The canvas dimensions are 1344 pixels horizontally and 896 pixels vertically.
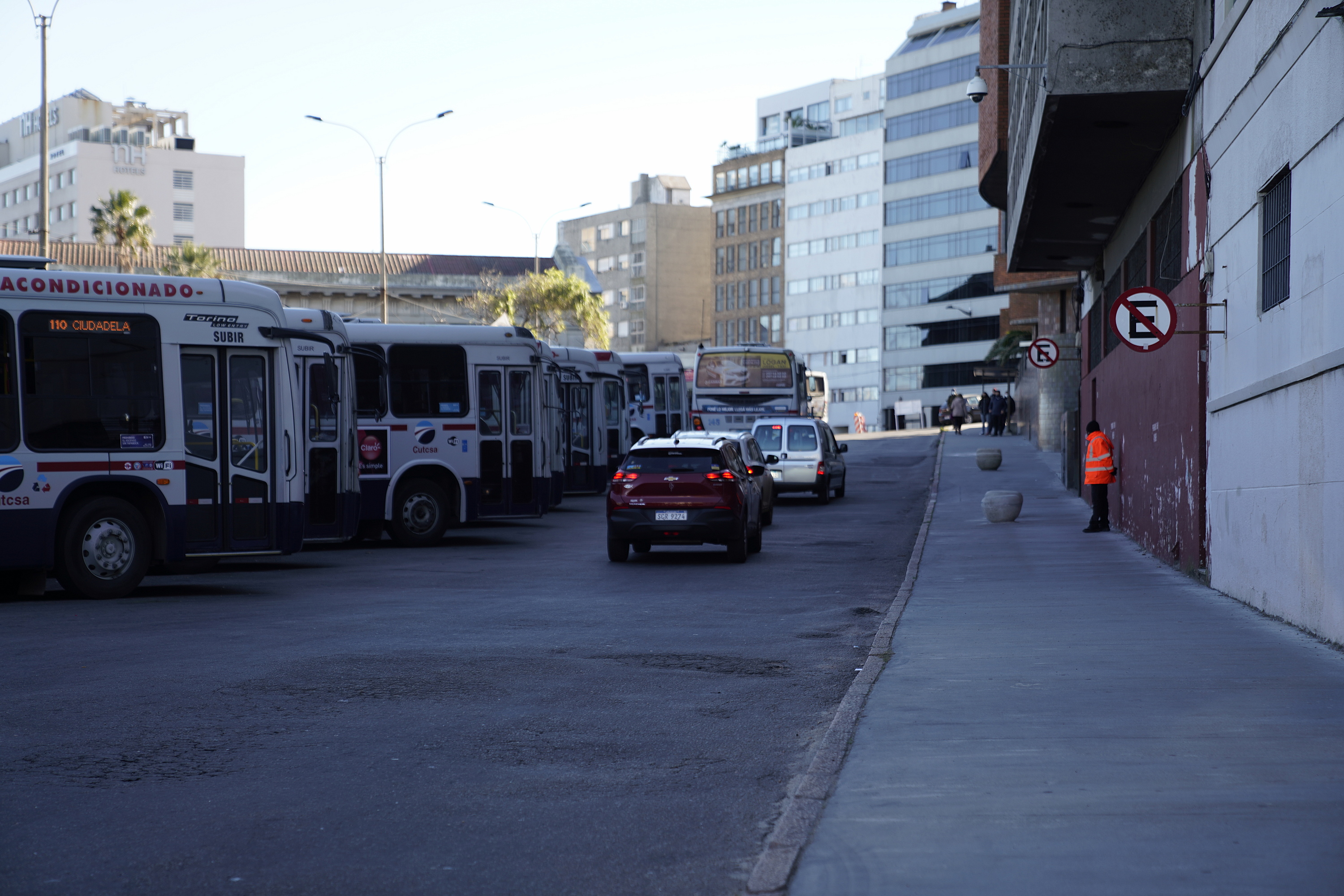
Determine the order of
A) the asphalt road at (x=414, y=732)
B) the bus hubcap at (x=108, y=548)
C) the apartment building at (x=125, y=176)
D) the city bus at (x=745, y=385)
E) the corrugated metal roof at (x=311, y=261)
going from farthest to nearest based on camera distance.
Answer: the apartment building at (x=125, y=176), the corrugated metal roof at (x=311, y=261), the city bus at (x=745, y=385), the bus hubcap at (x=108, y=548), the asphalt road at (x=414, y=732)

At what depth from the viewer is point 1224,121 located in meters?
14.1

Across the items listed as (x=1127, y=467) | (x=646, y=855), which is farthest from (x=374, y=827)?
(x=1127, y=467)

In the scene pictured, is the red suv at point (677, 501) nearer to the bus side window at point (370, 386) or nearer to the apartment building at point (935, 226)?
the bus side window at point (370, 386)

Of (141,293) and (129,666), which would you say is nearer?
(129,666)

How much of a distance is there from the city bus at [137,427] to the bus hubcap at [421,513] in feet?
18.7

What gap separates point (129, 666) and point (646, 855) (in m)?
6.00

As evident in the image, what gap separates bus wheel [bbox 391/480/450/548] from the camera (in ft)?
72.6

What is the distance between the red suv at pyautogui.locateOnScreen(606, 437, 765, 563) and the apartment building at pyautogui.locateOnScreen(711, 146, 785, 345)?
11158 centimetres

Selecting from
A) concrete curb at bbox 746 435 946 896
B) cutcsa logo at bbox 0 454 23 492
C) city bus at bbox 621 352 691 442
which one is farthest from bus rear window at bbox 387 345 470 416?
city bus at bbox 621 352 691 442

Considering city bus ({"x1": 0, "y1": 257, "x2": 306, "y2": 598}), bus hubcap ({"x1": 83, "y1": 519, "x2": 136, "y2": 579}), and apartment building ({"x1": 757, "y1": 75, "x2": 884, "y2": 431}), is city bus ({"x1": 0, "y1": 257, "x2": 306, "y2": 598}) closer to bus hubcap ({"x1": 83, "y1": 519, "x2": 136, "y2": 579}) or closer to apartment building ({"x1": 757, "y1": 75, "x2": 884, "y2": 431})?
bus hubcap ({"x1": 83, "y1": 519, "x2": 136, "y2": 579})

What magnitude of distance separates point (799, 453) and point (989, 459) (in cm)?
1035

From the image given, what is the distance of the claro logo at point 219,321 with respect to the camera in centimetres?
1581

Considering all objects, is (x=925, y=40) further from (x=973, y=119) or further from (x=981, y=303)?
(x=981, y=303)

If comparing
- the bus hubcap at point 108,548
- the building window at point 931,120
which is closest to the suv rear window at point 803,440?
the bus hubcap at point 108,548
